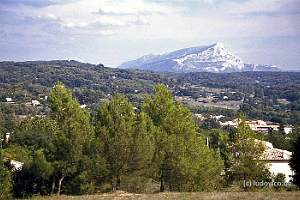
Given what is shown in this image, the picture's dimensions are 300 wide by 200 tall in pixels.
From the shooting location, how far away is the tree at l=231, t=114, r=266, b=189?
95.1ft

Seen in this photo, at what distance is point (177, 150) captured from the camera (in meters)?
27.5

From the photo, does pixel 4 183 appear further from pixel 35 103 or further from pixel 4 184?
pixel 35 103

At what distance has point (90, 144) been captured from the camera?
2752 cm

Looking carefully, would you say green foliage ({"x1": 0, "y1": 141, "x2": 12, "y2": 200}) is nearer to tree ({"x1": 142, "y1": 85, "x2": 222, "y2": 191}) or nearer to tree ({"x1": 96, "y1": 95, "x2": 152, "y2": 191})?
tree ({"x1": 96, "y1": 95, "x2": 152, "y2": 191})

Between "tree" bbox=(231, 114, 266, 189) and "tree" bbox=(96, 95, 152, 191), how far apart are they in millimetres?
5911

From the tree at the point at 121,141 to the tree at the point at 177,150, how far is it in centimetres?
116

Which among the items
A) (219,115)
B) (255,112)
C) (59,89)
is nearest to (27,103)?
(219,115)

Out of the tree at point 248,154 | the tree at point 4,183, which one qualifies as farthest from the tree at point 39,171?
the tree at point 248,154

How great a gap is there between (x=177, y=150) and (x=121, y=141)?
11.2ft

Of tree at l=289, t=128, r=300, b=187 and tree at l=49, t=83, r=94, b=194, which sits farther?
tree at l=289, t=128, r=300, b=187

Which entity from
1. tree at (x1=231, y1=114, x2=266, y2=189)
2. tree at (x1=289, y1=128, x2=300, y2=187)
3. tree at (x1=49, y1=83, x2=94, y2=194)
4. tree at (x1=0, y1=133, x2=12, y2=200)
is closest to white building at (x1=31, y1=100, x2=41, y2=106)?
tree at (x1=49, y1=83, x2=94, y2=194)

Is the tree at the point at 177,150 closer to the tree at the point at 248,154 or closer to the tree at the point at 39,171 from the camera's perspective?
the tree at the point at 248,154

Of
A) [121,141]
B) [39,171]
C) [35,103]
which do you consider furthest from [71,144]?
[35,103]

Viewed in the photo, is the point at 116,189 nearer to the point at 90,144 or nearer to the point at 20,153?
the point at 90,144
